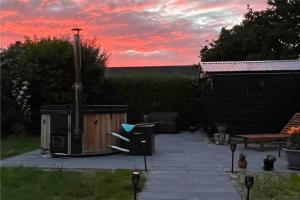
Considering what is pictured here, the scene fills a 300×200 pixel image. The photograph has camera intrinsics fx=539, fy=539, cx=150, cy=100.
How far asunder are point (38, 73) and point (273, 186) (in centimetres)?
1337

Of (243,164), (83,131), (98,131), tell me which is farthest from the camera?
(98,131)

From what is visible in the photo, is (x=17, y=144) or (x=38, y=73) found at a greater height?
(x=38, y=73)

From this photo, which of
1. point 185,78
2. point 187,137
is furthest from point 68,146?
point 185,78

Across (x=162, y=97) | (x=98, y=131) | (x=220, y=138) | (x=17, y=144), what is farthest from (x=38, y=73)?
(x=98, y=131)

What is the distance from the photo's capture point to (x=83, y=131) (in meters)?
13.5

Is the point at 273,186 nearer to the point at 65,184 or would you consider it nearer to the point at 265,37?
the point at 65,184

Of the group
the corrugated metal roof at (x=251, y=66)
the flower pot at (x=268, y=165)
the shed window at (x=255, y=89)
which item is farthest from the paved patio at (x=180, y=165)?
the corrugated metal roof at (x=251, y=66)

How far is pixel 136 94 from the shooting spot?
2339cm

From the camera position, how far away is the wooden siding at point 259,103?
18.9 metres

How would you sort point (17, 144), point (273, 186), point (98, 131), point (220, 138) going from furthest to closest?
point (220, 138), point (17, 144), point (98, 131), point (273, 186)

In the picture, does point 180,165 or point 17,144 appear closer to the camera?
point 180,165

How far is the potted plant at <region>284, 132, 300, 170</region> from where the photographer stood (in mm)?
11562

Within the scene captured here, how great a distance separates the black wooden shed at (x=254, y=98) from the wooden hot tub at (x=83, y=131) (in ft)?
19.8

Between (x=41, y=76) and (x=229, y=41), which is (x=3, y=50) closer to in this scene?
(x=41, y=76)
